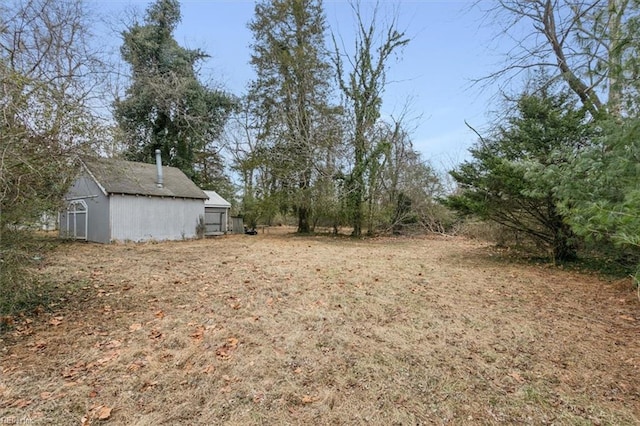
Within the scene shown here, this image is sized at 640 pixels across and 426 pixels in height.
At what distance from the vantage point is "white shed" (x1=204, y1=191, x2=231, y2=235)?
653 inches

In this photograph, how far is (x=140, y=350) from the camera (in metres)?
3.05

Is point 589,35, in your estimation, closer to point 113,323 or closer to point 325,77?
point 113,323

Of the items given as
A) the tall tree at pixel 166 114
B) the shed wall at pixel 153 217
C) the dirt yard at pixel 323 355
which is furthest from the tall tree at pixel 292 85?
the dirt yard at pixel 323 355

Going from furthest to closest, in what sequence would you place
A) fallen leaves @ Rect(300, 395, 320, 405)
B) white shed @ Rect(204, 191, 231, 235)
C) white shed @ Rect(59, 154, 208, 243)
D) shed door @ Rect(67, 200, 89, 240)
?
1. white shed @ Rect(204, 191, 231, 235)
2. shed door @ Rect(67, 200, 89, 240)
3. white shed @ Rect(59, 154, 208, 243)
4. fallen leaves @ Rect(300, 395, 320, 405)

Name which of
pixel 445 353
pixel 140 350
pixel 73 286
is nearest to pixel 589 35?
pixel 445 353

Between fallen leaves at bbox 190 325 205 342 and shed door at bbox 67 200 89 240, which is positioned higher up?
shed door at bbox 67 200 89 240

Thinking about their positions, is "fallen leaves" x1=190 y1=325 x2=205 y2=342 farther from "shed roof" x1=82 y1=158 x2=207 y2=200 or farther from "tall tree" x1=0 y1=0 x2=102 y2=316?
"shed roof" x1=82 y1=158 x2=207 y2=200

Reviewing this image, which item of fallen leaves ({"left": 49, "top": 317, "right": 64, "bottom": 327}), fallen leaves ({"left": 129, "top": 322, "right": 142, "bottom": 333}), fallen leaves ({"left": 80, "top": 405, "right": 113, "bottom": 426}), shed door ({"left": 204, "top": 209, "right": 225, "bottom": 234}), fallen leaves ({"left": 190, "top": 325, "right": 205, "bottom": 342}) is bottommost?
fallen leaves ({"left": 80, "top": 405, "right": 113, "bottom": 426})

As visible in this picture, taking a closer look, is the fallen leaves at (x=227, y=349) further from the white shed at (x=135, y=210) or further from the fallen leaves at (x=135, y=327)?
the white shed at (x=135, y=210)

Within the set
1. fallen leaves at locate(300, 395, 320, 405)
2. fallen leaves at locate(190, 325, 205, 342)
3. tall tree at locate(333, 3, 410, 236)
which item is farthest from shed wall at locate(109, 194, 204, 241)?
fallen leaves at locate(300, 395, 320, 405)

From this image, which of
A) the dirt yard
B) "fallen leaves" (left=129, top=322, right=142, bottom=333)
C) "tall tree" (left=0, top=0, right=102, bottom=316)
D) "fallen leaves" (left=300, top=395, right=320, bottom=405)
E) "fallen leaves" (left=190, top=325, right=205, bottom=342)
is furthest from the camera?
"fallen leaves" (left=129, top=322, right=142, bottom=333)

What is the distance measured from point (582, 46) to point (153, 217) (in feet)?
46.5

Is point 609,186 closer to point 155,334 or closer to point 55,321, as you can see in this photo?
point 155,334

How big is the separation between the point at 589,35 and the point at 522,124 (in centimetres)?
343
